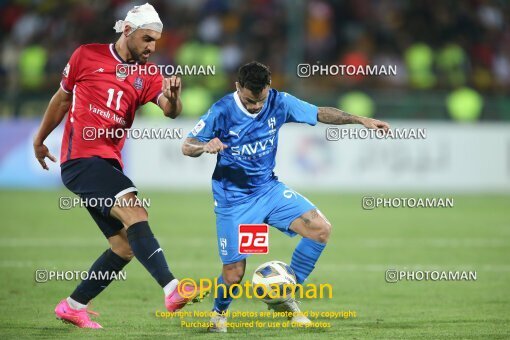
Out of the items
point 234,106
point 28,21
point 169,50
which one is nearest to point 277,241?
point 234,106

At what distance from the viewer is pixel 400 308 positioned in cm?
858

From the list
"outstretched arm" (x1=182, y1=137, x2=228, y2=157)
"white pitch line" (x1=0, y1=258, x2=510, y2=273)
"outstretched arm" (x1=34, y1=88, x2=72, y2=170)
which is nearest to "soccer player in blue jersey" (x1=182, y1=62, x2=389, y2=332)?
"outstretched arm" (x1=182, y1=137, x2=228, y2=157)

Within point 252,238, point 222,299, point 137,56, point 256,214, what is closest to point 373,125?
point 256,214

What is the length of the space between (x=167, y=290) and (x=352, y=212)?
9918mm

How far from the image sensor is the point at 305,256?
25.3ft

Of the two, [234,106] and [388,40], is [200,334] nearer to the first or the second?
[234,106]

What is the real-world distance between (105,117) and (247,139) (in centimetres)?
113

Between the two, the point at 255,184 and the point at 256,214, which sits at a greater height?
the point at 255,184

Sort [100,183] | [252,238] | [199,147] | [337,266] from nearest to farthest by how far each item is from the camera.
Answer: [199,147] < [100,183] < [252,238] < [337,266]

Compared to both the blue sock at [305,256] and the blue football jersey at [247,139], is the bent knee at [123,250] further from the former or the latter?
the blue sock at [305,256]

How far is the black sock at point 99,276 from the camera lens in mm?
7680

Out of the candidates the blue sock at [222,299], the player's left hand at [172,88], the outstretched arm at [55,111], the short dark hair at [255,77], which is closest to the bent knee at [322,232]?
the blue sock at [222,299]

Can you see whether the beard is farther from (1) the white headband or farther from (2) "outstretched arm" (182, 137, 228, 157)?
(2) "outstretched arm" (182, 137, 228, 157)

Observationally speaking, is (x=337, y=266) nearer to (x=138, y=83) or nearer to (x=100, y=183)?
(x=138, y=83)
